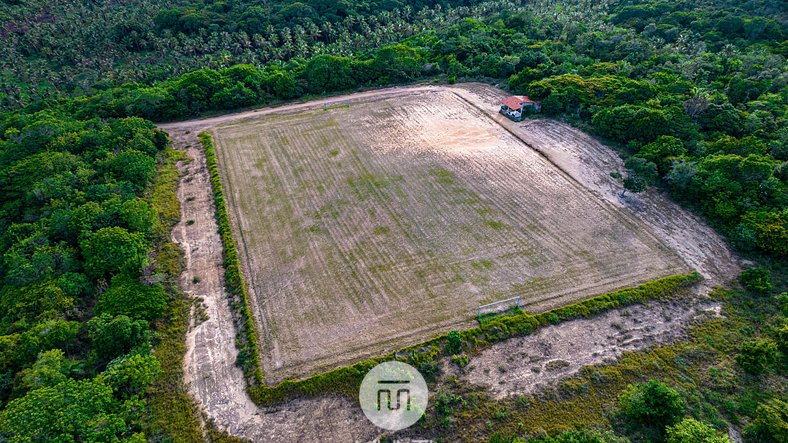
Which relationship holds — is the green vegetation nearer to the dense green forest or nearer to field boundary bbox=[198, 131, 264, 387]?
the dense green forest

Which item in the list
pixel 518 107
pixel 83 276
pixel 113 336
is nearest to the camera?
pixel 113 336

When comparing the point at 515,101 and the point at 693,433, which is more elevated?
the point at 515,101

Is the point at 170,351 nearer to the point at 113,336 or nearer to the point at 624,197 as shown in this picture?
the point at 113,336

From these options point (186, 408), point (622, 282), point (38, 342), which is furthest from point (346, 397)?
point (622, 282)

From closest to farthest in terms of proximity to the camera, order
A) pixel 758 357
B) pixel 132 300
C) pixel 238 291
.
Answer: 1. pixel 758 357
2. pixel 132 300
3. pixel 238 291

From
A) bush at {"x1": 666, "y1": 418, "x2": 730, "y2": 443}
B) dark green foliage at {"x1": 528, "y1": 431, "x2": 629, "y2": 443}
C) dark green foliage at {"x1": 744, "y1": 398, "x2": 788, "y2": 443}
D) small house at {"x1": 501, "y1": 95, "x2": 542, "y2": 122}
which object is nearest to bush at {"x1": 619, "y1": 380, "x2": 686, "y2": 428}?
bush at {"x1": 666, "y1": 418, "x2": 730, "y2": 443}

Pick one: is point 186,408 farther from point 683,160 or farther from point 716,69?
point 716,69

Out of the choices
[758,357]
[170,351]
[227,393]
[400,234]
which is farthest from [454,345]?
[170,351]
